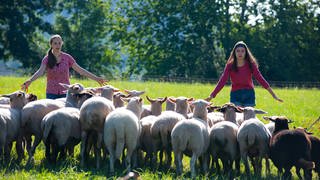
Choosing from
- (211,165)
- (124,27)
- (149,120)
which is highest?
(124,27)

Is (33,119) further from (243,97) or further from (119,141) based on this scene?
(243,97)

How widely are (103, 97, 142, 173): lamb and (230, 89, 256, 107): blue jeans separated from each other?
9.50 ft

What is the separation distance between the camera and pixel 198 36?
53969 millimetres

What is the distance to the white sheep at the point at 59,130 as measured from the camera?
35.5ft

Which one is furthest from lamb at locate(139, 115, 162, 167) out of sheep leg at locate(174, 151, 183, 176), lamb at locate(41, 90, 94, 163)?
lamb at locate(41, 90, 94, 163)

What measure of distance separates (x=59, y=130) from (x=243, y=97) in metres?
4.06

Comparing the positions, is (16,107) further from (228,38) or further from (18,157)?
(228,38)

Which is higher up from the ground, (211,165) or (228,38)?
(228,38)

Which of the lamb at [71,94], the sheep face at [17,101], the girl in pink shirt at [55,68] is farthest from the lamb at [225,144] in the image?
the sheep face at [17,101]

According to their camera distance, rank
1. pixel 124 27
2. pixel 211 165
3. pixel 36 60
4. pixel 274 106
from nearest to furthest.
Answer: pixel 211 165
pixel 274 106
pixel 36 60
pixel 124 27

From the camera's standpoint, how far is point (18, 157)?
11492mm

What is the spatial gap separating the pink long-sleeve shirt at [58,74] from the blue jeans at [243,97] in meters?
3.53

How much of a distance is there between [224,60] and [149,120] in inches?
1668

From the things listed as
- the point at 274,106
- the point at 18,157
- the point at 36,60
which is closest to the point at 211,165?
the point at 18,157
